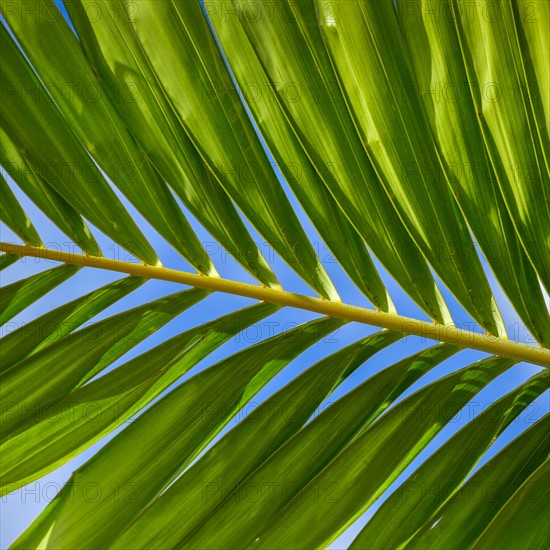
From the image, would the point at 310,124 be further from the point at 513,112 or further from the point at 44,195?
the point at 44,195

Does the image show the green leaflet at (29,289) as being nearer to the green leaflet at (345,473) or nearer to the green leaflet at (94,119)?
the green leaflet at (94,119)

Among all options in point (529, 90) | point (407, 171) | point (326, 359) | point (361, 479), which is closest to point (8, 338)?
point (326, 359)

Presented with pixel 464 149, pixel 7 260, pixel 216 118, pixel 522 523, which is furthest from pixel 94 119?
pixel 522 523

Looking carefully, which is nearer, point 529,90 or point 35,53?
point 529,90

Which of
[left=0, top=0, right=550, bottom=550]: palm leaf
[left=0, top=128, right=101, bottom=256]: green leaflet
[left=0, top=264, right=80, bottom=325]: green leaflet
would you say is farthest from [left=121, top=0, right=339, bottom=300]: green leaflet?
[left=0, top=264, right=80, bottom=325]: green leaflet

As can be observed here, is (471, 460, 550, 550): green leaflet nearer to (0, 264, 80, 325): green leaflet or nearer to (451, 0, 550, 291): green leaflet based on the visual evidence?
(451, 0, 550, 291): green leaflet

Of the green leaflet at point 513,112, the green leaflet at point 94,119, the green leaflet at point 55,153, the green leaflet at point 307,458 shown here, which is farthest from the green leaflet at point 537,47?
the green leaflet at point 55,153

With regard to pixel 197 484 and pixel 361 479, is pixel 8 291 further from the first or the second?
pixel 361 479
